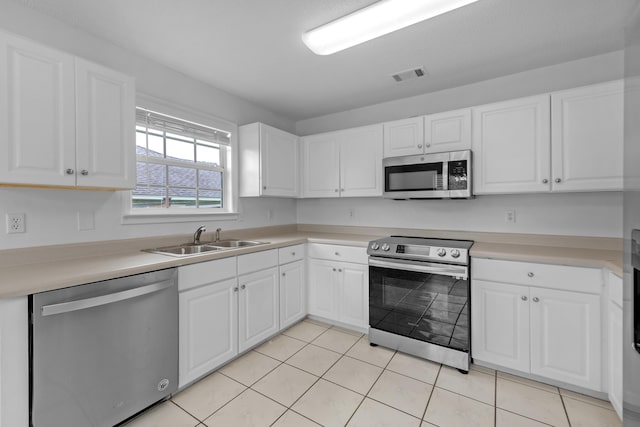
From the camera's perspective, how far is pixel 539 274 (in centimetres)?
193

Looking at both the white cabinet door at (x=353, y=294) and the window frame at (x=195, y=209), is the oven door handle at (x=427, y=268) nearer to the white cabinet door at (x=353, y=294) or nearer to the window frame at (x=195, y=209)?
the white cabinet door at (x=353, y=294)

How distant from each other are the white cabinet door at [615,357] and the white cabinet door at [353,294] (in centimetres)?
162

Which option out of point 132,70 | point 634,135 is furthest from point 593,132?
Answer: point 132,70

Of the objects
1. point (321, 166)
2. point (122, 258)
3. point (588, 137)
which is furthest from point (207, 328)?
point (588, 137)

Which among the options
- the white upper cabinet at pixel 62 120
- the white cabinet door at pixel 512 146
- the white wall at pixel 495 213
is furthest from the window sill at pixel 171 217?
the white cabinet door at pixel 512 146

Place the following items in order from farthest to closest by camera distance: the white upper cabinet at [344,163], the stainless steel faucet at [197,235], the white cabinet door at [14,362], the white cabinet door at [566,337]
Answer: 1. the white upper cabinet at [344,163]
2. the stainless steel faucet at [197,235]
3. the white cabinet door at [566,337]
4. the white cabinet door at [14,362]

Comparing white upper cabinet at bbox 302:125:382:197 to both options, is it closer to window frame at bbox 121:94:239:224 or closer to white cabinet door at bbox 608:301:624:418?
window frame at bbox 121:94:239:224

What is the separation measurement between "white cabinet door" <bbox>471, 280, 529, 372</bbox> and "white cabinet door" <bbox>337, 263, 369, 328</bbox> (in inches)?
35.6

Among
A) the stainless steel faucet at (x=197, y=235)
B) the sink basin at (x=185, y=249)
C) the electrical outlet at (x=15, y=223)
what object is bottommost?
the sink basin at (x=185, y=249)

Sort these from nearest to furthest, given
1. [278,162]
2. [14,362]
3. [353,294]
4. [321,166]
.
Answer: [14,362], [353,294], [278,162], [321,166]

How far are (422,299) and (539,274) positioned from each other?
0.82 meters

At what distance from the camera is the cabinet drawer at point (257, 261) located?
7.43ft

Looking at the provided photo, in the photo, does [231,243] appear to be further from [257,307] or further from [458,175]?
[458,175]

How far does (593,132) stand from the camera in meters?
1.99
